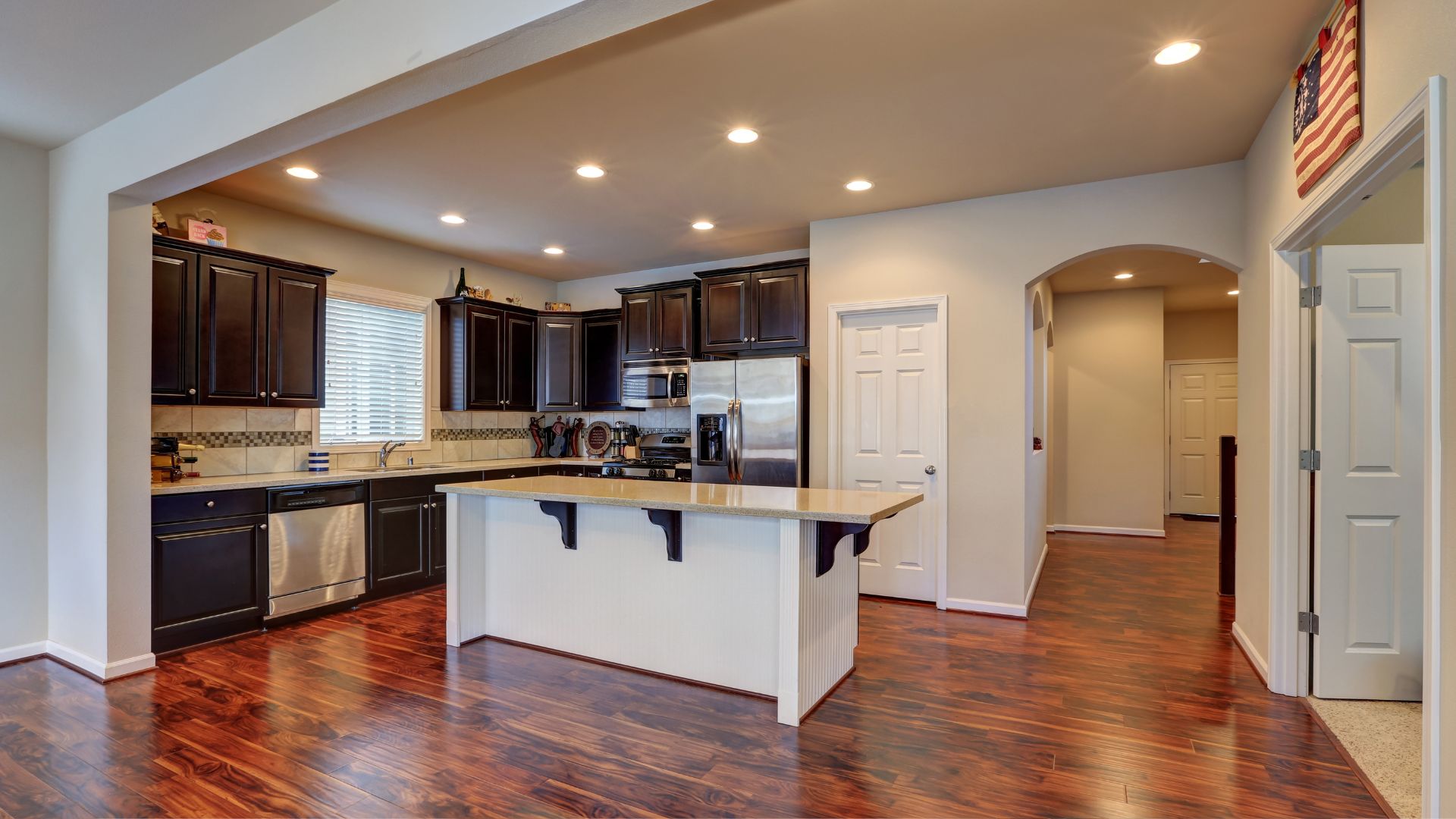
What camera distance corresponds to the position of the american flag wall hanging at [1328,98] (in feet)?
7.26

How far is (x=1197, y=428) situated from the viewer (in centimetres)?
888

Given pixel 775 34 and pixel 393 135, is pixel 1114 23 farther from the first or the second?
pixel 393 135

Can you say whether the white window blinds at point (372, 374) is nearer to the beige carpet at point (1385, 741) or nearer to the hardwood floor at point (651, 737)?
the hardwood floor at point (651, 737)

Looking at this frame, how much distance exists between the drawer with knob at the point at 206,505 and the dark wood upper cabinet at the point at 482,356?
1.97 metres

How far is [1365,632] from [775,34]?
11.4 ft

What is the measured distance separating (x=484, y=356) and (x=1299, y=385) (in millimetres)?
5459

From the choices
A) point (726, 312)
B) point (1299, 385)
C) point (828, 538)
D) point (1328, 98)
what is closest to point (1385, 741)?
point (1299, 385)

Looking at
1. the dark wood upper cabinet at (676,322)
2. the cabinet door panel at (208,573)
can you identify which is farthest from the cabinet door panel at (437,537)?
the dark wood upper cabinet at (676,322)

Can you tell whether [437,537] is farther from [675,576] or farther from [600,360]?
[675,576]

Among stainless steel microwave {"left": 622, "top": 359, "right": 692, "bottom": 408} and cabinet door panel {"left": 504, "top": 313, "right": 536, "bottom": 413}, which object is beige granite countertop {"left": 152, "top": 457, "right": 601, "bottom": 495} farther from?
stainless steel microwave {"left": 622, "top": 359, "right": 692, "bottom": 408}

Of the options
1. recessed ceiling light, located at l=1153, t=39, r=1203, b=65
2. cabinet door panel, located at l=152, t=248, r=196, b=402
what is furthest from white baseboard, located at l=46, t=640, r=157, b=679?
recessed ceiling light, located at l=1153, t=39, r=1203, b=65

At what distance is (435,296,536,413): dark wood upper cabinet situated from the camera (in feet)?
19.1

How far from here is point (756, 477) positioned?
5113mm

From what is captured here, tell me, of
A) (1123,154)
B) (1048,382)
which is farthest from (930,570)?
(1048,382)
